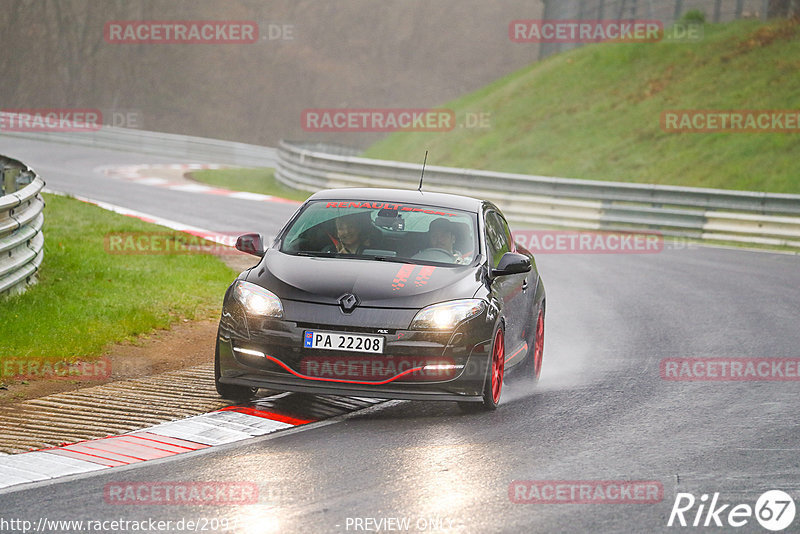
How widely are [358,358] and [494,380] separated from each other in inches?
44.7

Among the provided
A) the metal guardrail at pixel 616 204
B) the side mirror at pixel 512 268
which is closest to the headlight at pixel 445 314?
the side mirror at pixel 512 268

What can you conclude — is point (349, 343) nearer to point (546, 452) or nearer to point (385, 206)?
point (546, 452)

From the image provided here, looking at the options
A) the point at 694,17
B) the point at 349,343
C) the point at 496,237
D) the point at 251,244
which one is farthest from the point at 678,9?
the point at 349,343

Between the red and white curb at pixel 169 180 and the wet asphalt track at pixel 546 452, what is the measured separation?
1477 centimetres

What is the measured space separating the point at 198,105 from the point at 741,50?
5118 cm


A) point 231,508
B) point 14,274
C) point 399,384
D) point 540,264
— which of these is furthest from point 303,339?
point 540,264

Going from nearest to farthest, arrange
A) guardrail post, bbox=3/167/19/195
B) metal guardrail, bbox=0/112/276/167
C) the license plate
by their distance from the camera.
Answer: the license plate, guardrail post, bbox=3/167/19/195, metal guardrail, bbox=0/112/276/167

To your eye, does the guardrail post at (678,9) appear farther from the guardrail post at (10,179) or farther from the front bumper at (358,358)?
the front bumper at (358,358)

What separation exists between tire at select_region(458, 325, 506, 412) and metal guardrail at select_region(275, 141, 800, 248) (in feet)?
47.4

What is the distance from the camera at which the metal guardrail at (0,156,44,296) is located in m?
10.4

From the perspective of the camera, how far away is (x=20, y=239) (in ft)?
35.5

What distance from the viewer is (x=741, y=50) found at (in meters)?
34.2

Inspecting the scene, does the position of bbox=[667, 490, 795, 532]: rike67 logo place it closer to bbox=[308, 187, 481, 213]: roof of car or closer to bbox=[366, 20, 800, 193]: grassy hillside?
bbox=[308, 187, 481, 213]: roof of car

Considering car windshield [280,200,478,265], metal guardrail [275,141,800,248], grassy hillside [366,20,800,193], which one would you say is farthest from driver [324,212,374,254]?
grassy hillside [366,20,800,193]
